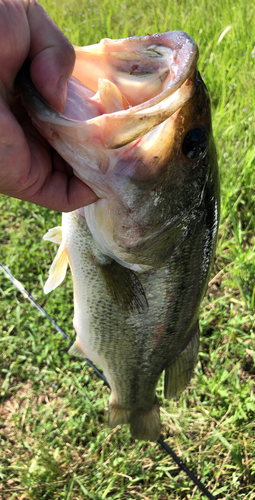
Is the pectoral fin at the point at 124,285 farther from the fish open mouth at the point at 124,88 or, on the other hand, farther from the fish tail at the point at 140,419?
the fish tail at the point at 140,419

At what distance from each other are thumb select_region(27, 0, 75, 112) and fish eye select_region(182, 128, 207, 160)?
0.38 m

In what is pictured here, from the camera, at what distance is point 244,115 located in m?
3.56

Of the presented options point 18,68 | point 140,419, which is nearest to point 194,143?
point 18,68

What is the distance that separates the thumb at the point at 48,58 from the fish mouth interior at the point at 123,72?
9 cm

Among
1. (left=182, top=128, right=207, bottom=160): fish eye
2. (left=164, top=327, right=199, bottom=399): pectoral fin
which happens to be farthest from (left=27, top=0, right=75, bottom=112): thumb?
(left=164, top=327, right=199, bottom=399): pectoral fin

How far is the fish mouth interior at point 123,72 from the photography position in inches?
42.6

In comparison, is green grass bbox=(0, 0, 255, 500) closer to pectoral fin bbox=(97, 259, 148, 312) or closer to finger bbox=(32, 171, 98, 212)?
pectoral fin bbox=(97, 259, 148, 312)

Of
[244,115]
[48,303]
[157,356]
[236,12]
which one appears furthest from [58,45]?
[236,12]

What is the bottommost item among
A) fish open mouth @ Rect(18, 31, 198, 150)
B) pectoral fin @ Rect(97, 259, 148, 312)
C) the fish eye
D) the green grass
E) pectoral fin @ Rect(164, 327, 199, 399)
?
the green grass

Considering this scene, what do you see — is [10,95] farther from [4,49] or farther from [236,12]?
[236,12]

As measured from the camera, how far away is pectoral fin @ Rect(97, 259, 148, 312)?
154cm

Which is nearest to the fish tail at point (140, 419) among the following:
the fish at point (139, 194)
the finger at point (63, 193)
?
the fish at point (139, 194)

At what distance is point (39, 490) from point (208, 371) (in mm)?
1366

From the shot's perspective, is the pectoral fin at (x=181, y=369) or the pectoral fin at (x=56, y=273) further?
the pectoral fin at (x=181, y=369)
